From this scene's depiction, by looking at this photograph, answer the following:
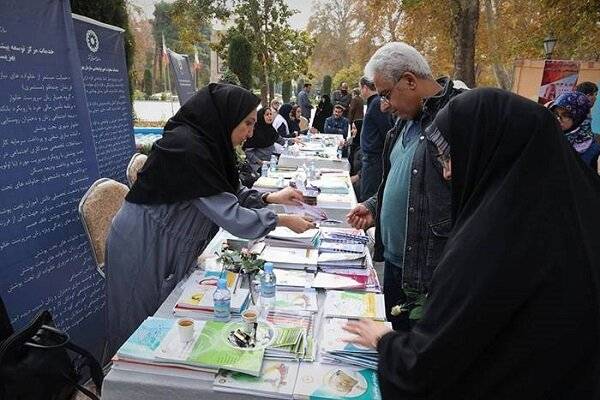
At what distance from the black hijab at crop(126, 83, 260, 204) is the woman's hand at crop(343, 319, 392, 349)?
0.87 meters

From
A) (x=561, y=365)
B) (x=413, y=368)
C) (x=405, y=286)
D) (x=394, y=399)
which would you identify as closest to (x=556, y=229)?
(x=561, y=365)

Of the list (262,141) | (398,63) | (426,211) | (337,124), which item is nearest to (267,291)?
(426,211)

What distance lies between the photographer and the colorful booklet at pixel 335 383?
3.92 feet

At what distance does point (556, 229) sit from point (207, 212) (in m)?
1.40

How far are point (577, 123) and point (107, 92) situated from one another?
13.1 feet

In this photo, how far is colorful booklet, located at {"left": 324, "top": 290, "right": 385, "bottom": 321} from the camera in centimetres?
161

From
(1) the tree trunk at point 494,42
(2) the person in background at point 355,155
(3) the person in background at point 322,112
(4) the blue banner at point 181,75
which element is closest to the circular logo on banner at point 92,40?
(4) the blue banner at point 181,75

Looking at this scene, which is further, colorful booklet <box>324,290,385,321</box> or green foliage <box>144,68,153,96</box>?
green foliage <box>144,68,153,96</box>

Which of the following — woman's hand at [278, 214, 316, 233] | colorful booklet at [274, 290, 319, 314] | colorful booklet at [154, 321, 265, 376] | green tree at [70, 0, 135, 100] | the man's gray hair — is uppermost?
green tree at [70, 0, 135, 100]

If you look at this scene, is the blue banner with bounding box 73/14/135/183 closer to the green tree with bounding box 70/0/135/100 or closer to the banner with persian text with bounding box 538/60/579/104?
the green tree with bounding box 70/0/135/100

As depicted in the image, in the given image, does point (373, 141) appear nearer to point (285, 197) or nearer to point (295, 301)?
point (285, 197)

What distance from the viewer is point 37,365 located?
1.68 meters

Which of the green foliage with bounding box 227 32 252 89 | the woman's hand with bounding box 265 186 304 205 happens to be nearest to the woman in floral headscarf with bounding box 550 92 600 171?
the woman's hand with bounding box 265 186 304 205

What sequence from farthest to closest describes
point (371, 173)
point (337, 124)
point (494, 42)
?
point (494, 42) < point (337, 124) < point (371, 173)
